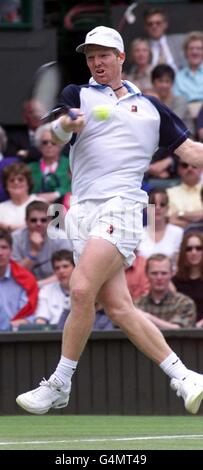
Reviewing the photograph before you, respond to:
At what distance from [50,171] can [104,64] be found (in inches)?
231

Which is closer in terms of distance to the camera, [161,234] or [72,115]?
[72,115]

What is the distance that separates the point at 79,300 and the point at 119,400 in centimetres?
278

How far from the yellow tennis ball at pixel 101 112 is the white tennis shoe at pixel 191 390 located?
5.21 feet

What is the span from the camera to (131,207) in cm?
806

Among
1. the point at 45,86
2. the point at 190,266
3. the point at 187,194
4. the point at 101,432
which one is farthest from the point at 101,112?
the point at 45,86

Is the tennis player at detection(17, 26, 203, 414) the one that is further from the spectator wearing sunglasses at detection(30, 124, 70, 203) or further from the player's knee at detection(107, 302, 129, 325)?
the spectator wearing sunglasses at detection(30, 124, 70, 203)

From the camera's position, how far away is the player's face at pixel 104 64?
26.3 feet

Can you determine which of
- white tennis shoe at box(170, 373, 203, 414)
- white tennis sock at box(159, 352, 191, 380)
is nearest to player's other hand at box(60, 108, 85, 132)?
white tennis sock at box(159, 352, 191, 380)

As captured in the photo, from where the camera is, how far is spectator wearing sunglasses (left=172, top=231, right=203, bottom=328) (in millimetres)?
11969

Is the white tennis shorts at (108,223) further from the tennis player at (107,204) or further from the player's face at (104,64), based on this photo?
the player's face at (104,64)

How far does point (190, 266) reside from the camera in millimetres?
12102

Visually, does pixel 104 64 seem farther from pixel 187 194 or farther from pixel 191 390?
pixel 187 194

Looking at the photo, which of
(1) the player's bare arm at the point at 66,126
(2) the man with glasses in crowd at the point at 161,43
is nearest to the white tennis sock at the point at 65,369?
(1) the player's bare arm at the point at 66,126
